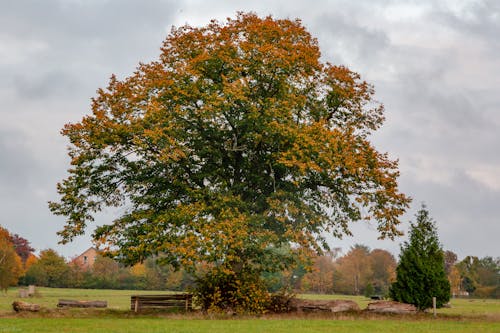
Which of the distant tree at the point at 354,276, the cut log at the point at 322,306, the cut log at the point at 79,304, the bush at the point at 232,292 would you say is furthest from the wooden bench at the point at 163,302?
the distant tree at the point at 354,276

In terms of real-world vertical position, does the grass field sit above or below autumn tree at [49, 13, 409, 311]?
below

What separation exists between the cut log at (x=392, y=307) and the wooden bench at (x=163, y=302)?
433 inches

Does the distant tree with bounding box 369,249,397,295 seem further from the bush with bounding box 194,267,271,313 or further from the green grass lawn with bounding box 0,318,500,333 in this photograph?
the green grass lawn with bounding box 0,318,500,333

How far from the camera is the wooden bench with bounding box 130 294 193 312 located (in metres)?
32.8

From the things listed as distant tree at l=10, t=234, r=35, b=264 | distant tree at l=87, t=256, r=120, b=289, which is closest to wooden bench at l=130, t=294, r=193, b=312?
distant tree at l=87, t=256, r=120, b=289

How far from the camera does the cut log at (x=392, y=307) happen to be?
3198 centimetres

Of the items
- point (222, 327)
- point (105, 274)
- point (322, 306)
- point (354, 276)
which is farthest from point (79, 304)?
point (354, 276)

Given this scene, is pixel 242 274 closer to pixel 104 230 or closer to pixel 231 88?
pixel 104 230

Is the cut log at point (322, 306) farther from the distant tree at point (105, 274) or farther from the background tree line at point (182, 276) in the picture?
the distant tree at point (105, 274)

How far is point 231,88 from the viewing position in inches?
1174

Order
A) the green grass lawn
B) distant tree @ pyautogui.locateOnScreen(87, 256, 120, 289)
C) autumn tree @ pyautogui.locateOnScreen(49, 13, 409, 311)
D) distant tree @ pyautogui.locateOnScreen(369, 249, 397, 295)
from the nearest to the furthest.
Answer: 1. the green grass lawn
2. autumn tree @ pyautogui.locateOnScreen(49, 13, 409, 311)
3. distant tree @ pyautogui.locateOnScreen(87, 256, 120, 289)
4. distant tree @ pyautogui.locateOnScreen(369, 249, 397, 295)

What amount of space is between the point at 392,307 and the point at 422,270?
3025 mm

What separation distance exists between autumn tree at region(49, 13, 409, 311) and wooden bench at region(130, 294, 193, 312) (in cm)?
290

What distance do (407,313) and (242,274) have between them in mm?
9929
